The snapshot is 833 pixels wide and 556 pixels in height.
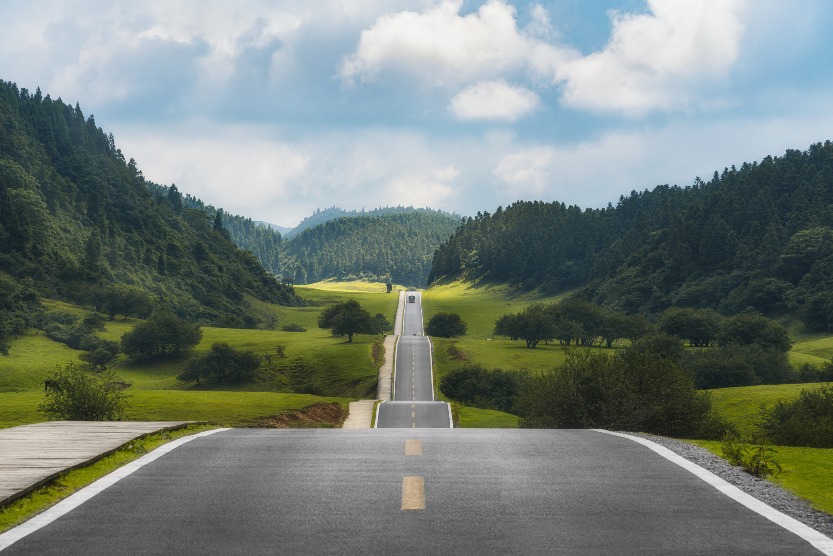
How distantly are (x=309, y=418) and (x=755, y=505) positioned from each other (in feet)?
218

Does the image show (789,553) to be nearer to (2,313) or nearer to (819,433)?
(819,433)

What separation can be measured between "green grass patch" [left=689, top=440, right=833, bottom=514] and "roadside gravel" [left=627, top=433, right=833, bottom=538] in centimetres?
26

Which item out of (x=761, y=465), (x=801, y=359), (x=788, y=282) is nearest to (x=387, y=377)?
(x=801, y=359)

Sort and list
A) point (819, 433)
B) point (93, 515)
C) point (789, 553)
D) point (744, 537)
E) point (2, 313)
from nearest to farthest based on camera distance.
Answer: point (789, 553) < point (744, 537) < point (93, 515) < point (819, 433) < point (2, 313)

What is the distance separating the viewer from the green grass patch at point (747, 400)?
70.3 m

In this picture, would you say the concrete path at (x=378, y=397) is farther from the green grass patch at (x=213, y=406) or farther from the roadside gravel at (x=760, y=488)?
the roadside gravel at (x=760, y=488)

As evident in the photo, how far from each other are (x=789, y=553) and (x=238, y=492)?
766 cm

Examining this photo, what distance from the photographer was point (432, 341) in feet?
511

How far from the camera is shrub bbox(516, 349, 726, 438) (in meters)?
33.8

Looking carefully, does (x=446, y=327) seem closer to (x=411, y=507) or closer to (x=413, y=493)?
(x=413, y=493)

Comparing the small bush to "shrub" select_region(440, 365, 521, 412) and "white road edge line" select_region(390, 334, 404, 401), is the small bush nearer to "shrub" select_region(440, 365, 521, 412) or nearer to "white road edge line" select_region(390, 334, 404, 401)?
"shrub" select_region(440, 365, 521, 412)

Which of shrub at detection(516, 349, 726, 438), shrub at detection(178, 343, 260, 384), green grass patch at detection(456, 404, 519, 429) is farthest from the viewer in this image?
shrub at detection(178, 343, 260, 384)

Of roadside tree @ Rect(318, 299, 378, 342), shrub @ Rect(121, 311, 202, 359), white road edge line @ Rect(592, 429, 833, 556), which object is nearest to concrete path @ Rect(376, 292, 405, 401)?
roadside tree @ Rect(318, 299, 378, 342)

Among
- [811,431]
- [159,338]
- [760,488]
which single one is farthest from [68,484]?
[159,338]
